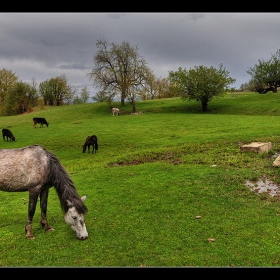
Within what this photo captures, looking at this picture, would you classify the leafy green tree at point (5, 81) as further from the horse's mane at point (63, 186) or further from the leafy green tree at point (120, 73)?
the horse's mane at point (63, 186)

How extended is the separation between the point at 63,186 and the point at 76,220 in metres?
0.82

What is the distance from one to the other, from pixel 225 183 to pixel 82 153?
1146 centimetres

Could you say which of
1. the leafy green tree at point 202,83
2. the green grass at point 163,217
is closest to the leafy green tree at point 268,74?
the leafy green tree at point 202,83

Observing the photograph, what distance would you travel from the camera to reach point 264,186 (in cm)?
892

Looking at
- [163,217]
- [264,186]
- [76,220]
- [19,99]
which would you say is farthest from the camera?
[19,99]

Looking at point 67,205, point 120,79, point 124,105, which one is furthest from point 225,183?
point 124,105

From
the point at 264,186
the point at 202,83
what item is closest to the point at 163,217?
the point at 264,186

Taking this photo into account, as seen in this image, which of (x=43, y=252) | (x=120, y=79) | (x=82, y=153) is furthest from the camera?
(x=120, y=79)

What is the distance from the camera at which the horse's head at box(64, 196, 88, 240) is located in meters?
5.50

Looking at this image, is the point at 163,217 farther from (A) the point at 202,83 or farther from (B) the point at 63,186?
(A) the point at 202,83

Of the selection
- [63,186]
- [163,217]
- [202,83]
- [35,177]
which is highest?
[202,83]

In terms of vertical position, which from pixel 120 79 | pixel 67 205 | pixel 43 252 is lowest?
pixel 43 252
